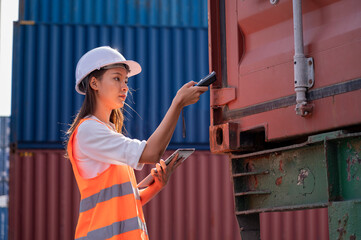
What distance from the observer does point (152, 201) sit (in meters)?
9.62

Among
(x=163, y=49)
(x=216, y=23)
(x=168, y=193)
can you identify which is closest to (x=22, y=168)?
(x=168, y=193)

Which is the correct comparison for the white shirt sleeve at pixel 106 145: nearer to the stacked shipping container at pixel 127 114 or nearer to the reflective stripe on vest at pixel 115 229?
the reflective stripe on vest at pixel 115 229

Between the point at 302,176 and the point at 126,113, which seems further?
the point at 126,113

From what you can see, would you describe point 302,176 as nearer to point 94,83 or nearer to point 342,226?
point 342,226

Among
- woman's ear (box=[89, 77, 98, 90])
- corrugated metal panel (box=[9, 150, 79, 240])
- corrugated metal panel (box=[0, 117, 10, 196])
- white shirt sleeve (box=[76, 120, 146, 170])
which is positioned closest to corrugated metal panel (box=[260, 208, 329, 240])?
corrugated metal panel (box=[9, 150, 79, 240])

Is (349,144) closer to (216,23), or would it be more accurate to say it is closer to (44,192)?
(216,23)

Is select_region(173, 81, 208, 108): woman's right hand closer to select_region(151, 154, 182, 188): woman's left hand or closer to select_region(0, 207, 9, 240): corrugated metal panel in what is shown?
select_region(151, 154, 182, 188): woman's left hand

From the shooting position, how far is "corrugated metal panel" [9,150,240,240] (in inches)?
371

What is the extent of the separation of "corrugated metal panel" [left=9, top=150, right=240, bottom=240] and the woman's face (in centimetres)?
640

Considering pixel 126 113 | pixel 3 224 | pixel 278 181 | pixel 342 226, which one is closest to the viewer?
pixel 342 226

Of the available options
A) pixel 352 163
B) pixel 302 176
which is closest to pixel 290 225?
pixel 302 176

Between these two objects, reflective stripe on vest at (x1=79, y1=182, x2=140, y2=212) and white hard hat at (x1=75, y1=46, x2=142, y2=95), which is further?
white hard hat at (x1=75, y1=46, x2=142, y2=95)

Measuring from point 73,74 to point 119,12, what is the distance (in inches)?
51.6

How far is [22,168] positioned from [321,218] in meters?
4.78
